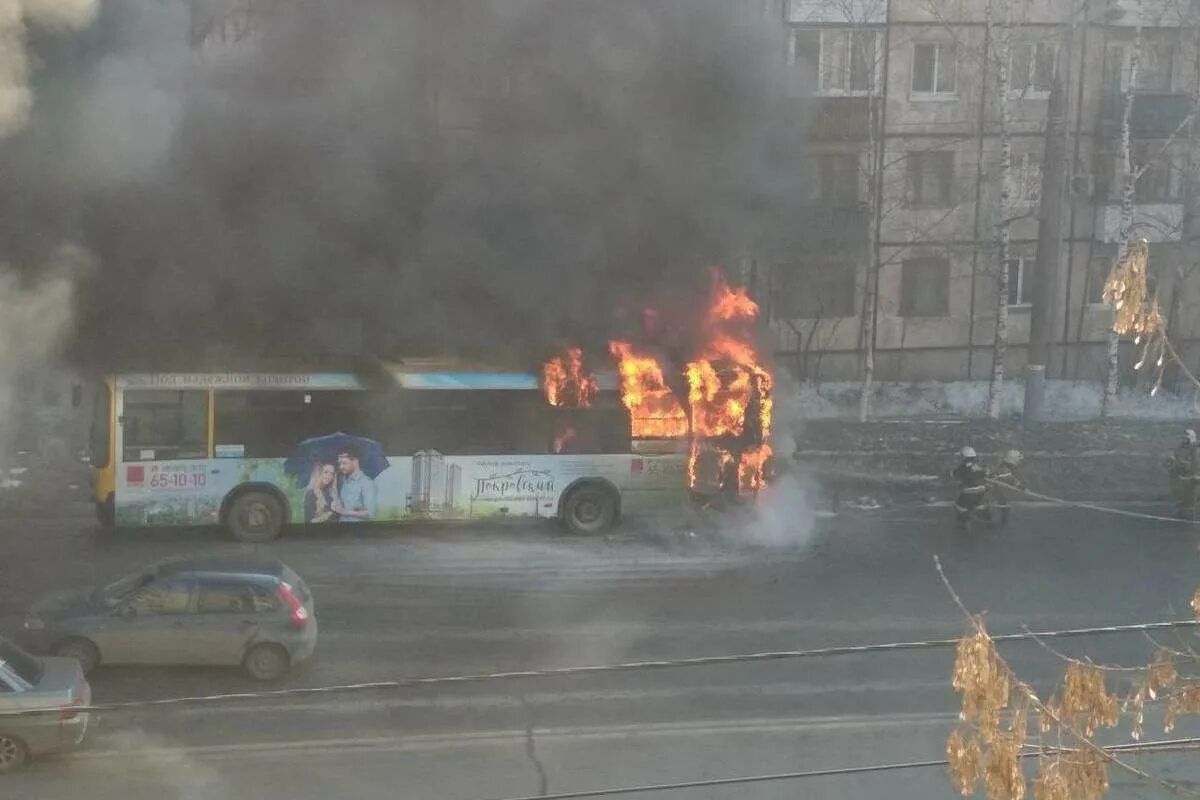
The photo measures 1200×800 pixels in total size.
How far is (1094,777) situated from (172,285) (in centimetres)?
1131

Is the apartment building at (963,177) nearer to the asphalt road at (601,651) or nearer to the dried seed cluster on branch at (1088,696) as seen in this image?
the asphalt road at (601,651)

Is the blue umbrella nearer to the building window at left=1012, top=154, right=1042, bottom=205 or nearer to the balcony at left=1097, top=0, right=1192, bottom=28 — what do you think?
the building window at left=1012, top=154, right=1042, bottom=205

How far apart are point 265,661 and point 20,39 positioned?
6.30 metres

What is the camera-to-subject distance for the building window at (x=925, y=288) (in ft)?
70.2

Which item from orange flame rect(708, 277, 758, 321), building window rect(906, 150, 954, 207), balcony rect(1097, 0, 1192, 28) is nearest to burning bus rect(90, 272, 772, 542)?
orange flame rect(708, 277, 758, 321)

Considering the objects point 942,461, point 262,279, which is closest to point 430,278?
point 262,279

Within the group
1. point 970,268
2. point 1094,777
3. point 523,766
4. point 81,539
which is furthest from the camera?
point 970,268

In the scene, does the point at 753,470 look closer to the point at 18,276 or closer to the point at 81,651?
the point at 81,651

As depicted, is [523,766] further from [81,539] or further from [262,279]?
[262,279]

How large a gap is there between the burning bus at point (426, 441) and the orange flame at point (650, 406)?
14 mm

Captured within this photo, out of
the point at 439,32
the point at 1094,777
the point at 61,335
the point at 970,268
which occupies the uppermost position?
the point at 439,32

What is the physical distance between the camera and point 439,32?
1498cm

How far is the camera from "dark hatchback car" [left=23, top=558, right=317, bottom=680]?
8672 mm

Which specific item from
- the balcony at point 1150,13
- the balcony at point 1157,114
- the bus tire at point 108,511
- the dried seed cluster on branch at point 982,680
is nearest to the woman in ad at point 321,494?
the bus tire at point 108,511
